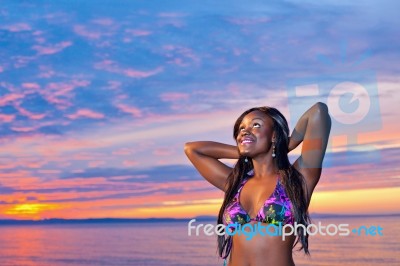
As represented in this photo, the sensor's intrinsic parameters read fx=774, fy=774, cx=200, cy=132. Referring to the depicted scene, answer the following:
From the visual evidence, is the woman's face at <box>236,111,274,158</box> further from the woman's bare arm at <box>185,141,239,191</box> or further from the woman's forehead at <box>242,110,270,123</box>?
the woman's bare arm at <box>185,141,239,191</box>

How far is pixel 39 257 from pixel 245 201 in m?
23.0

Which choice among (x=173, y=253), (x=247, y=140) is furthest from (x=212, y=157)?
(x=173, y=253)

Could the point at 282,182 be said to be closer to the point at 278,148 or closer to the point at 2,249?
the point at 278,148

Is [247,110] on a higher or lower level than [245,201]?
higher

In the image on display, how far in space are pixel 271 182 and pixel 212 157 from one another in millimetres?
587

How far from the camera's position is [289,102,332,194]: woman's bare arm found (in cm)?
401

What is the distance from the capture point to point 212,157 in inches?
180

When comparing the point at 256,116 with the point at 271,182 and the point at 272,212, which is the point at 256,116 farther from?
the point at 272,212

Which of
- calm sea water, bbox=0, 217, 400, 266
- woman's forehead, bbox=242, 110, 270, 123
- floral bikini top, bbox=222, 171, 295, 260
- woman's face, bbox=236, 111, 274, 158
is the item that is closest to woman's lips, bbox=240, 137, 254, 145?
woman's face, bbox=236, 111, 274, 158

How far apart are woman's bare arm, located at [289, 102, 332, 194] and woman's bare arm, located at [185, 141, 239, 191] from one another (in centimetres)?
48

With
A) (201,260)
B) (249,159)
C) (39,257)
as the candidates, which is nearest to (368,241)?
(201,260)

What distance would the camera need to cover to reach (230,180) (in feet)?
14.1

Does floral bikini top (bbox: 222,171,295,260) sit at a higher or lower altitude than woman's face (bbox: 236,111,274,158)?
lower

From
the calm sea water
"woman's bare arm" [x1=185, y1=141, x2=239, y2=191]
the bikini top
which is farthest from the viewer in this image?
the calm sea water
